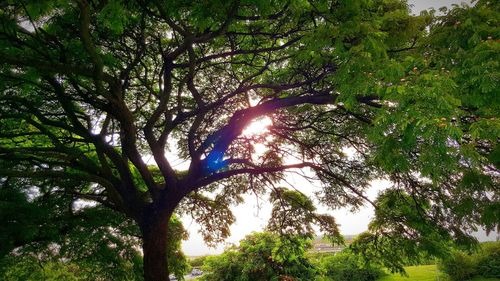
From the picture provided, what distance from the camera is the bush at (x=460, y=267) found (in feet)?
79.2

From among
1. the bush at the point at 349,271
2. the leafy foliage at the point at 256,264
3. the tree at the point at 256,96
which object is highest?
the tree at the point at 256,96

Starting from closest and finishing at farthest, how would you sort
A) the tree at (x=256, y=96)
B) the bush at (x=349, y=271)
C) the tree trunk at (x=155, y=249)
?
the tree at (x=256, y=96), the tree trunk at (x=155, y=249), the bush at (x=349, y=271)

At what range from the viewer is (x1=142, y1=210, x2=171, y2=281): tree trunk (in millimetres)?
8938

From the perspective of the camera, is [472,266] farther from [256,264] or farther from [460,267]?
[256,264]

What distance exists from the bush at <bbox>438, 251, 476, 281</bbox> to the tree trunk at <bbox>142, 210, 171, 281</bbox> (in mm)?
22965

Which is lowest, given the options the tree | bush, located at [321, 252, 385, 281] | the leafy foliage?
bush, located at [321, 252, 385, 281]

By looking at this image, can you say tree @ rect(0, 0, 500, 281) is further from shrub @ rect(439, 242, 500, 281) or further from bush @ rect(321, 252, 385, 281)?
shrub @ rect(439, 242, 500, 281)

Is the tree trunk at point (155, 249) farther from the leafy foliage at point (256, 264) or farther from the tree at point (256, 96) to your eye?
the leafy foliage at point (256, 264)

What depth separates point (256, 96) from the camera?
11.5 m

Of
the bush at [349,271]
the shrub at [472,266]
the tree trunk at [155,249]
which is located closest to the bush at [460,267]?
the shrub at [472,266]

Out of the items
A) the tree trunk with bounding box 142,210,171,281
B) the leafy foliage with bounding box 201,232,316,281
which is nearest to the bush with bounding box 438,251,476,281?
the leafy foliage with bounding box 201,232,316,281

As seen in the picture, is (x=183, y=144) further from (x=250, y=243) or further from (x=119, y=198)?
(x=250, y=243)

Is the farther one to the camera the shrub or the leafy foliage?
the shrub

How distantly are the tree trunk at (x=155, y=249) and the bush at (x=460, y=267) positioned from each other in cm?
2297
